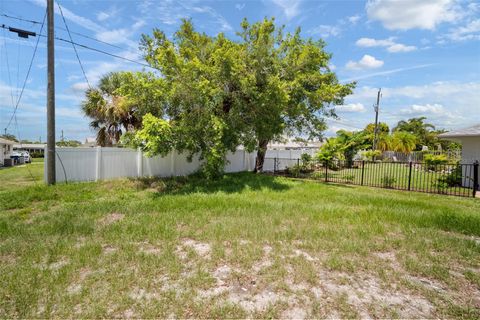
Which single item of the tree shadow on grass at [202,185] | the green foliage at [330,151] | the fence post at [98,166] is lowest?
the tree shadow on grass at [202,185]

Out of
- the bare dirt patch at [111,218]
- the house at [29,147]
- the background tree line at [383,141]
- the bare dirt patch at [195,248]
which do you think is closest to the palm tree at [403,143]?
the background tree line at [383,141]

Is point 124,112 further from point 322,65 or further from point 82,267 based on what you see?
point 82,267

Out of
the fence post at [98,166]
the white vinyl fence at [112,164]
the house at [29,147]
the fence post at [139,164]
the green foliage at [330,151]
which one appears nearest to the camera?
the white vinyl fence at [112,164]

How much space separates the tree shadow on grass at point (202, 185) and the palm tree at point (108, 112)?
3.66 metres

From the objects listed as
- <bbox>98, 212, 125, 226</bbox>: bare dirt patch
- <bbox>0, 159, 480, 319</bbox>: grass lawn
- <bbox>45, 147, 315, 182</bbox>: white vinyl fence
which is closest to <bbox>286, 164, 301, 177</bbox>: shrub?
<bbox>45, 147, 315, 182</bbox>: white vinyl fence

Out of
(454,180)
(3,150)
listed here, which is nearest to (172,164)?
(454,180)

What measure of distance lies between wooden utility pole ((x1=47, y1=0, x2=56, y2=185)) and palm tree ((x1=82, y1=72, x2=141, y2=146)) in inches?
133

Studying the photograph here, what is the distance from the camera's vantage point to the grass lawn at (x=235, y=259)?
9.95 feet

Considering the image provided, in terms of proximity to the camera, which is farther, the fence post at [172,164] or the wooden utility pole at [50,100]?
the fence post at [172,164]

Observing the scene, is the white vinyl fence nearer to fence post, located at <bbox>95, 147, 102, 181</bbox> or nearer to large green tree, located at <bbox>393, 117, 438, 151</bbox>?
fence post, located at <bbox>95, 147, 102, 181</bbox>

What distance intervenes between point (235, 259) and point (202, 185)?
6675 mm

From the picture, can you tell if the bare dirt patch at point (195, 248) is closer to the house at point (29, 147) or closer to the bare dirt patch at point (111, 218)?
the bare dirt patch at point (111, 218)

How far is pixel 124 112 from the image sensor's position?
13039 millimetres

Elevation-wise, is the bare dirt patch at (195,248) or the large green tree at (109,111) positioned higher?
the large green tree at (109,111)
